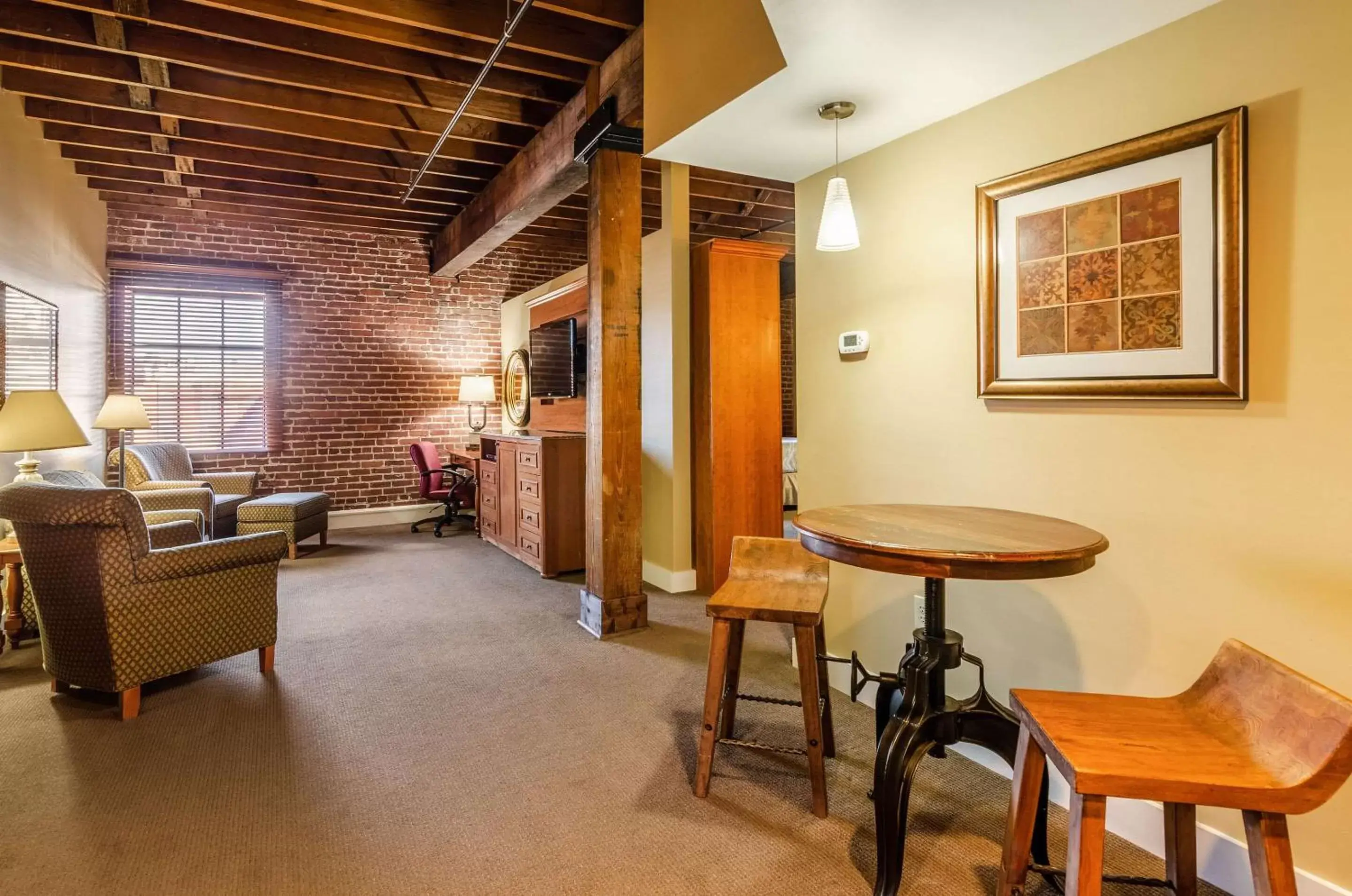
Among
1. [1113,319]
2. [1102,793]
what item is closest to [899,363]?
[1113,319]

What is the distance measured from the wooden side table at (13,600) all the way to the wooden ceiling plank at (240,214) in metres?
4.02

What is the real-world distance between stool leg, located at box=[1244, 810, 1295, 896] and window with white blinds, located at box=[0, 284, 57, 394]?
4922 mm

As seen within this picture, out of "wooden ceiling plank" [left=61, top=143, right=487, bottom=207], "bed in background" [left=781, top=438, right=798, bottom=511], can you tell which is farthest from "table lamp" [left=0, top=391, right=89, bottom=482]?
"bed in background" [left=781, top=438, right=798, bottom=511]

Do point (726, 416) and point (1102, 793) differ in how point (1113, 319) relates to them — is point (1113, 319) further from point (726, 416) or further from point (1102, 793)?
point (726, 416)

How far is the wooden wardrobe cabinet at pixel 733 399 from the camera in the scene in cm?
439

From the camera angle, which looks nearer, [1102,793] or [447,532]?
[1102,793]

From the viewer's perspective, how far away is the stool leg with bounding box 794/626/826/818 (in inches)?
79.1

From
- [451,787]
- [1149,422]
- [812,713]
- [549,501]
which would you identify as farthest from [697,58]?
[549,501]

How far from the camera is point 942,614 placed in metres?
1.92

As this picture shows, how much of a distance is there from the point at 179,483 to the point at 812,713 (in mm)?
5366

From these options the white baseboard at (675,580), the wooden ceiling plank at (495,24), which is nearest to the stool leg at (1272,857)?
the white baseboard at (675,580)

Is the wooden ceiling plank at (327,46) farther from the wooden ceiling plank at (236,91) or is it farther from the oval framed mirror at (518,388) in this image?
the oval framed mirror at (518,388)

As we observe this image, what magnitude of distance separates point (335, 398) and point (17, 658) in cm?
393

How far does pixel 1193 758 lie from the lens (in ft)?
3.97
